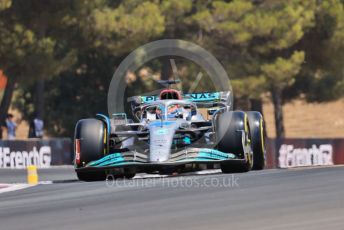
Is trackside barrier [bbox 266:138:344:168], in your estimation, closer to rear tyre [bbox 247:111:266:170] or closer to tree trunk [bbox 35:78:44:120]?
rear tyre [bbox 247:111:266:170]

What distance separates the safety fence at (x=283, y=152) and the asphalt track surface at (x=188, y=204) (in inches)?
549

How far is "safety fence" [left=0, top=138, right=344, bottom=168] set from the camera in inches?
1208

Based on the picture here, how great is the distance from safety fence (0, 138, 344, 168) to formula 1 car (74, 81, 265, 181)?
12919 mm

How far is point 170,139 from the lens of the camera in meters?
16.3

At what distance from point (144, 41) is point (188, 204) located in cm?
2859

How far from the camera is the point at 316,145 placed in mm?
31234

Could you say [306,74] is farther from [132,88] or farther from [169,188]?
[169,188]

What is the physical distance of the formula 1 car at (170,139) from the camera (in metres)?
16.2

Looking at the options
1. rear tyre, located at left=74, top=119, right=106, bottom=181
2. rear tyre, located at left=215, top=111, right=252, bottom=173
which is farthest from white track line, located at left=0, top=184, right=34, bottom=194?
rear tyre, located at left=215, top=111, right=252, bottom=173

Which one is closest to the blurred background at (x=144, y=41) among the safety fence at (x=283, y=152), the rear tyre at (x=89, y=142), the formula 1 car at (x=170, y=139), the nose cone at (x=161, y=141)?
the safety fence at (x=283, y=152)

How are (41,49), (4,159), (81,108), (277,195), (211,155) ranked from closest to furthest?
(277,195)
(211,155)
(4,159)
(41,49)
(81,108)

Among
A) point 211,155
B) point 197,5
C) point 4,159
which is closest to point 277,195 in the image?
point 211,155

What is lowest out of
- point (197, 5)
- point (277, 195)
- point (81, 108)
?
point (277, 195)

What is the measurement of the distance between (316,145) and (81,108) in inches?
728
